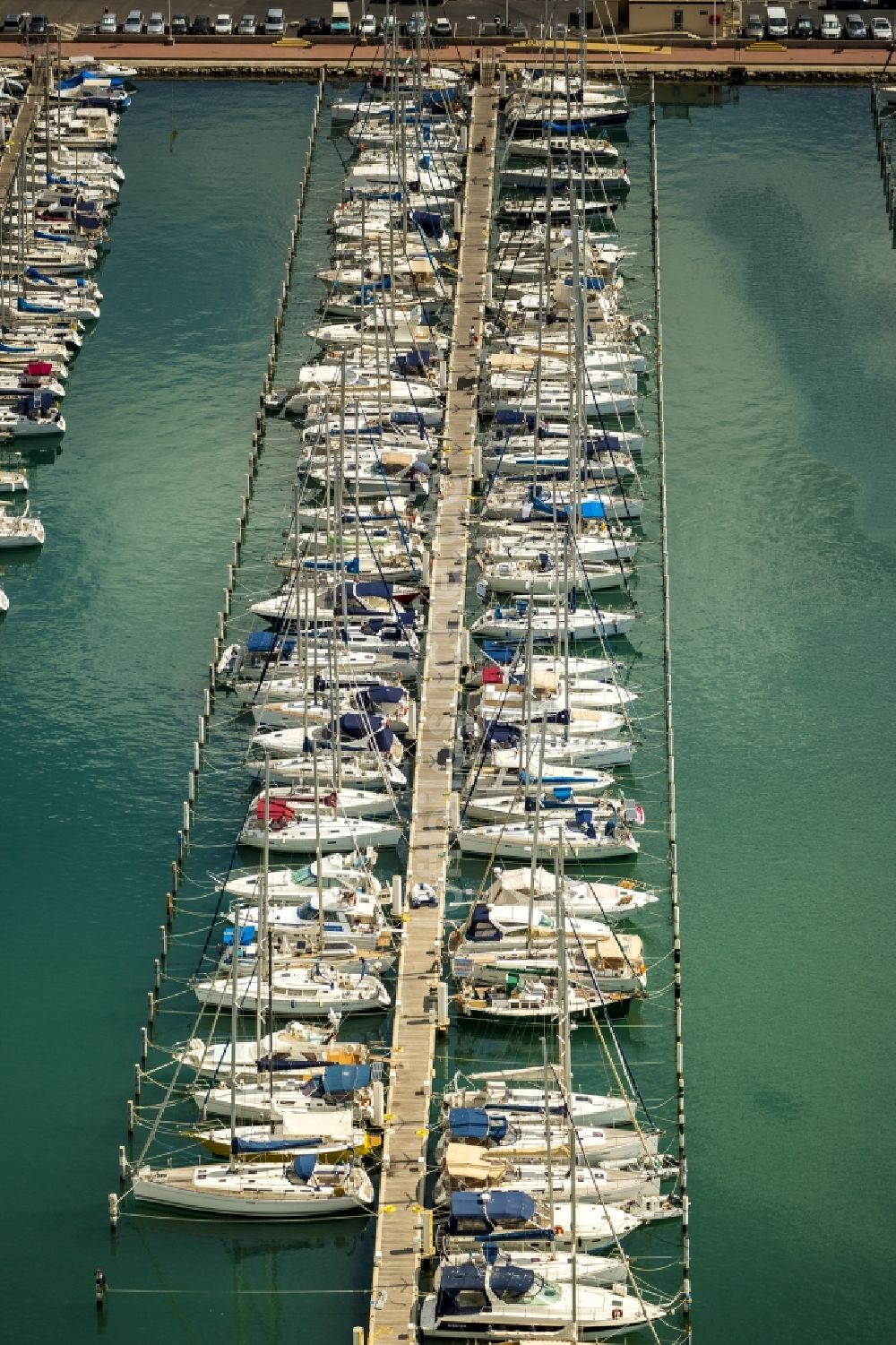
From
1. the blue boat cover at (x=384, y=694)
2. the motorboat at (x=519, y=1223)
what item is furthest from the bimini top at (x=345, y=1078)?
the blue boat cover at (x=384, y=694)

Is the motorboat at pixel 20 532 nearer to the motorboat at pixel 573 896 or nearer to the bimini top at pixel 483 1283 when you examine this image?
the motorboat at pixel 573 896

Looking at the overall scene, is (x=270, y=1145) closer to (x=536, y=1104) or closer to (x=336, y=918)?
(x=536, y=1104)

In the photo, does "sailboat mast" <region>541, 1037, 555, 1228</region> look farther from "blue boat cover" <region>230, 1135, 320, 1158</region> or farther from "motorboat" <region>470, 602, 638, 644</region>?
"motorboat" <region>470, 602, 638, 644</region>

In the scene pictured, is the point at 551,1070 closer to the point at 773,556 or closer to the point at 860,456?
the point at 773,556

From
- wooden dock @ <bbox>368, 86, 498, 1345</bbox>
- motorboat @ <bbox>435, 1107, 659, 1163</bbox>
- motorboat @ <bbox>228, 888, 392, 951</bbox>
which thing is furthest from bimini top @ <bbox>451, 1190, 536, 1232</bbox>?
motorboat @ <bbox>228, 888, 392, 951</bbox>

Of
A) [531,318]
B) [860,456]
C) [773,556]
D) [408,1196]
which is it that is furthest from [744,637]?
[408,1196]

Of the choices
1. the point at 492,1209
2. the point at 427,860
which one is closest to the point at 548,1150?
the point at 492,1209
